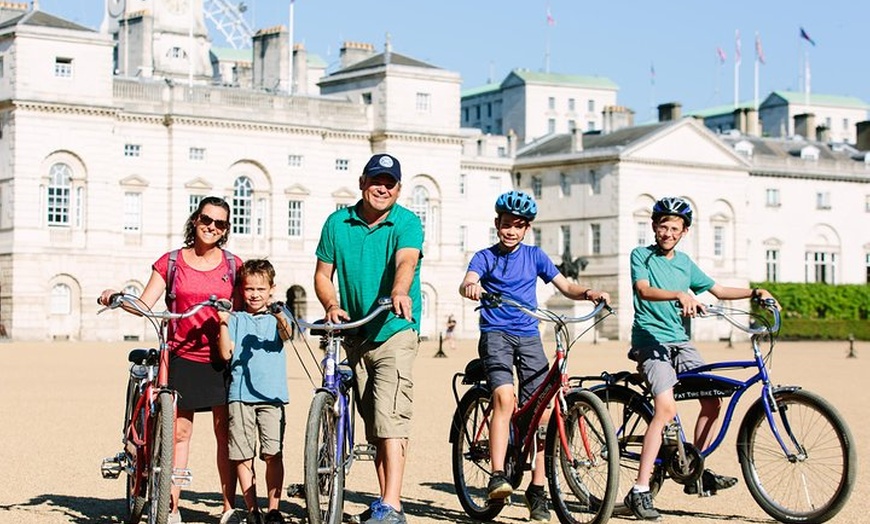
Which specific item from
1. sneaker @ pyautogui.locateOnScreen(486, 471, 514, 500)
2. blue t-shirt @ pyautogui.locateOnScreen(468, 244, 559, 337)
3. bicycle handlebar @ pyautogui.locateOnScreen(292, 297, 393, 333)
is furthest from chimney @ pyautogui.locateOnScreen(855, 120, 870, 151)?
bicycle handlebar @ pyautogui.locateOnScreen(292, 297, 393, 333)

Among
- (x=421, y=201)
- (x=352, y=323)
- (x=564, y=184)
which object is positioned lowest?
(x=352, y=323)

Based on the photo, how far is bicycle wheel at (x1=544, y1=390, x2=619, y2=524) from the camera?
1077 cm

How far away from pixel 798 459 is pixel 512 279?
80.4 inches

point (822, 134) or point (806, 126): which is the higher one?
point (806, 126)

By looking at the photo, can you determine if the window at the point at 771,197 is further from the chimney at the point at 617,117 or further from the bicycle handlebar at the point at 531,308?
the bicycle handlebar at the point at 531,308

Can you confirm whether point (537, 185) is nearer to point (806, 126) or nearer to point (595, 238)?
point (595, 238)

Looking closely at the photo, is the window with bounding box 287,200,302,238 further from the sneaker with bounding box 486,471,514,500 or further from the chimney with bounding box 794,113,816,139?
the sneaker with bounding box 486,471,514,500

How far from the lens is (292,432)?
19031 millimetres

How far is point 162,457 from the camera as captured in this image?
10.1 metres

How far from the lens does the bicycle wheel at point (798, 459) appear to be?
10.8m

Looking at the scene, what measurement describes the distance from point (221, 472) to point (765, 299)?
345 cm

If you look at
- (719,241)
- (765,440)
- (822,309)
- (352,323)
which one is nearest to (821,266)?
(822,309)

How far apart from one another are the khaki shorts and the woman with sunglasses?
937 millimetres

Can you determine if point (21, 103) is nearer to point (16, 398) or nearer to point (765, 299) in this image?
point (16, 398)
